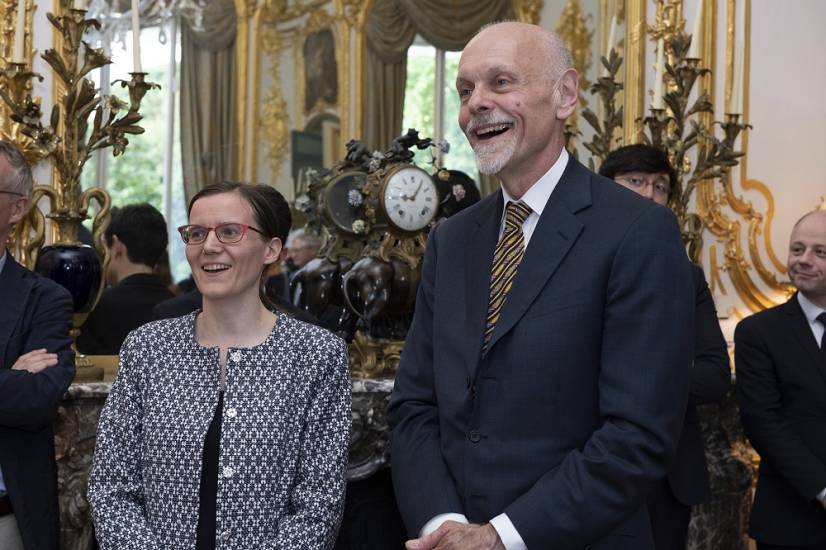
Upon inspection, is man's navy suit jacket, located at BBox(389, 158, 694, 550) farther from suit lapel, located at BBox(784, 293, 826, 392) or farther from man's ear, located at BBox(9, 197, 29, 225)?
suit lapel, located at BBox(784, 293, 826, 392)

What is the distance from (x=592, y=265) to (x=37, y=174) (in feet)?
8.41

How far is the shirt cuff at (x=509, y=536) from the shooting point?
6.44ft

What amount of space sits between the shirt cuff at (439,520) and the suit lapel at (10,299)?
1209 mm

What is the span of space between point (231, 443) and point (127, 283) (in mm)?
1872

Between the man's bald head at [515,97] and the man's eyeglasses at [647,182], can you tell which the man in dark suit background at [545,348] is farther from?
the man's eyeglasses at [647,182]

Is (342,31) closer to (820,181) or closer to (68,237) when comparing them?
(820,181)

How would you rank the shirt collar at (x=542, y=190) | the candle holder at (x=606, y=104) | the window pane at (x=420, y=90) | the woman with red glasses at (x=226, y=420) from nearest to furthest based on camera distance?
1. the shirt collar at (x=542, y=190)
2. the woman with red glasses at (x=226, y=420)
3. the candle holder at (x=606, y=104)
4. the window pane at (x=420, y=90)

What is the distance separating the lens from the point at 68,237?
140 inches

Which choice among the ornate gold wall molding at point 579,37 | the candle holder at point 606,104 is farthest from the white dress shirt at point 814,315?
the ornate gold wall molding at point 579,37

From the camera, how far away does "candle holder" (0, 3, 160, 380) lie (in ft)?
11.2

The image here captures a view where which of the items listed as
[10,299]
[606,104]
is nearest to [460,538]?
[10,299]

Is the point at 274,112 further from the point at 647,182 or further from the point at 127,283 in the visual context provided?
the point at 647,182

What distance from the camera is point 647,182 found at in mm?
3449


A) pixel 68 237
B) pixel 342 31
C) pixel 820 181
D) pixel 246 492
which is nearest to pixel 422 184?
pixel 68 237
